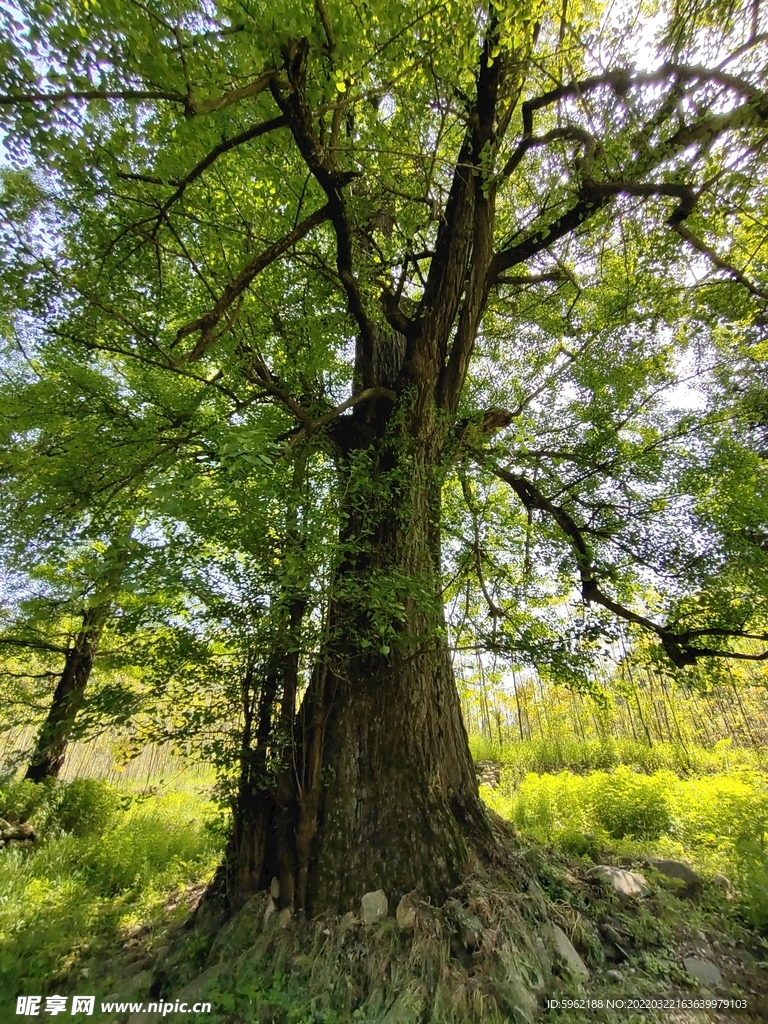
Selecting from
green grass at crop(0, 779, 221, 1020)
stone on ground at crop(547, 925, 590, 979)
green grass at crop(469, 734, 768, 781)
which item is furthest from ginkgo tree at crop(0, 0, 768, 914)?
green grass at crop(469, 734, 768, 781)

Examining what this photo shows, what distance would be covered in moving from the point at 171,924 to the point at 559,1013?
2477 mm

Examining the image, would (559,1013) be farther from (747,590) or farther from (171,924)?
(747,590)

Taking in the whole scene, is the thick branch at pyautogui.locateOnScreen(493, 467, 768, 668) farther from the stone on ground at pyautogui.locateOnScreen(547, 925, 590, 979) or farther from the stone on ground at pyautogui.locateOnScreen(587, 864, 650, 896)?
the stone on ground at pyautogui.locateOnScreen(547, 925, 590, 979)

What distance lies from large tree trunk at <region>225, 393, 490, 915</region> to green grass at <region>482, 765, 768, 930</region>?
180 cm

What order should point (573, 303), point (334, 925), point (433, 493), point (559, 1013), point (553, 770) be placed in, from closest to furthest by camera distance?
1. point (559, 1013)
2. point (334, 925)
3. point (433, 493)
4. point (573, 303)
5. point (553, 770)

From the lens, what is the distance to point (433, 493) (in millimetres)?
3537

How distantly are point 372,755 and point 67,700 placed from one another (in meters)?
1.72

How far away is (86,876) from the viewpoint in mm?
4102

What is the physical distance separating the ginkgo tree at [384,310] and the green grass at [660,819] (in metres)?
1.53

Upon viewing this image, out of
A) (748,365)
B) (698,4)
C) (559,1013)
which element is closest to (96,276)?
(698,4)

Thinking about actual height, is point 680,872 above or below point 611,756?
below

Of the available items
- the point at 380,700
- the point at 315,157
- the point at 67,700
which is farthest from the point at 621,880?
the point at 315,157

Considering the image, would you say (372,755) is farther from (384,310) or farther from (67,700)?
(384,310)

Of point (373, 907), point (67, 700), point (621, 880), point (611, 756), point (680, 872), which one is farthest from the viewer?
point (611, 756)
